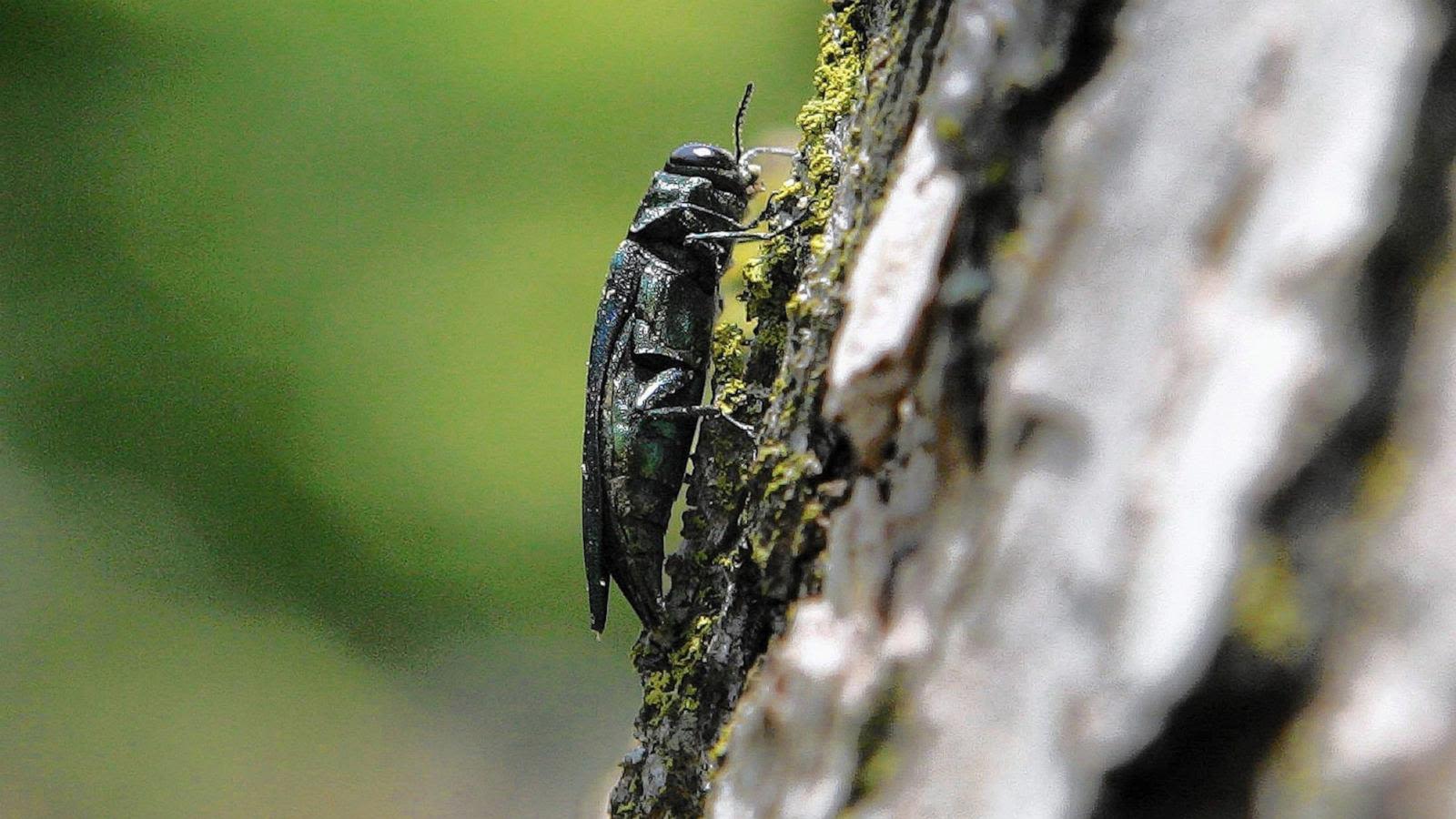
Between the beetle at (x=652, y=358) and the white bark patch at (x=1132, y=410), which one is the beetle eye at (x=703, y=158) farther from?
the white bark patch at (x=1132, y=410)

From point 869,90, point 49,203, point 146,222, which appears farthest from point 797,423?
point 49,203

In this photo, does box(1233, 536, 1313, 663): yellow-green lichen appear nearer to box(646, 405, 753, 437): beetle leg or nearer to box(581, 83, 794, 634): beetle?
box(646, 405, 753, 437): beetle leg

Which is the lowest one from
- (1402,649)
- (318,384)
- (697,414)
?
(1402,649)

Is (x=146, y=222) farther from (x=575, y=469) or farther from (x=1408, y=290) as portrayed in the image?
(x=1408, y=290)

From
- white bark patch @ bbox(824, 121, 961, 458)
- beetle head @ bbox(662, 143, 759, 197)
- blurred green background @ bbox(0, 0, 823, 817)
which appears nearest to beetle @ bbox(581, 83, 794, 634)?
beetle head @ bbox(662, 143, 759, 197)

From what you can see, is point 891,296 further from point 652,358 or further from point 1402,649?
point 652,358

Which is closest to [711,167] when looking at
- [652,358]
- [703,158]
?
[703,158]
